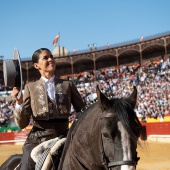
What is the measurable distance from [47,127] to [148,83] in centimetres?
1935

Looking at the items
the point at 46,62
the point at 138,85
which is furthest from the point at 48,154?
the point at 138,85

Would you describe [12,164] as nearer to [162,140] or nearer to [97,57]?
[162,140]

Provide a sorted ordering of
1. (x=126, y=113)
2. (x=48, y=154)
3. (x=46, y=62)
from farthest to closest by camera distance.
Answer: (x=46, y=62)
(x=48, y=154)
(x=126, y=113)

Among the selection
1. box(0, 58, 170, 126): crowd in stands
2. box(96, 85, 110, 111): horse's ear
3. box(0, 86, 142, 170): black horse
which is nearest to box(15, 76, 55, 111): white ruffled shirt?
box(0, 86, 142, 170): black horse

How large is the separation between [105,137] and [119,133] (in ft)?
0.27

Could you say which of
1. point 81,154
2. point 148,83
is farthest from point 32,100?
point 148,83

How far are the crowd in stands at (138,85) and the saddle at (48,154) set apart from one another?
997 cm

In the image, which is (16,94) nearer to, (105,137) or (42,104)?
(42,104)

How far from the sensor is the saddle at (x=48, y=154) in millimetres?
2369

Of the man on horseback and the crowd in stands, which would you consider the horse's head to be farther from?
the crowd in stands

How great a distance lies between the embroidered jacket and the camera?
2.55 m

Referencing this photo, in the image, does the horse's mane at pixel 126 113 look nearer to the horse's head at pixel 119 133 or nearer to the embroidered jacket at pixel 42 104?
the horse's head at pixel 119 133

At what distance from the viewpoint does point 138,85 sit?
21734mm

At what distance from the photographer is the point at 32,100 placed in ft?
8.57
